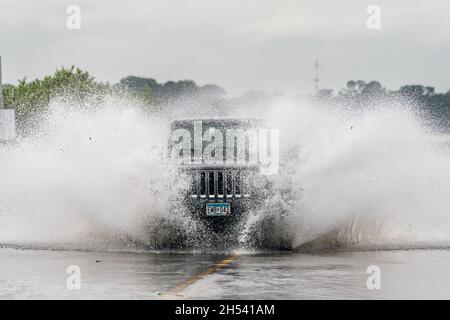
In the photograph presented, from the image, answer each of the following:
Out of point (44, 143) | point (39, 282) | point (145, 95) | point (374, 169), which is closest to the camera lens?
point (39, 282)

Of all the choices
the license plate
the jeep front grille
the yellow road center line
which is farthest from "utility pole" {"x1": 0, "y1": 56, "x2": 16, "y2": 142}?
the yellow road center line

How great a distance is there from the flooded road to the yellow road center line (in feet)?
0.04

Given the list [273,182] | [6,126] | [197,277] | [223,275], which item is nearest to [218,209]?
[273,182]

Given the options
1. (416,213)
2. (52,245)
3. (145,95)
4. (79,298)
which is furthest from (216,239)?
(145,95)

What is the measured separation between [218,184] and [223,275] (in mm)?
5048

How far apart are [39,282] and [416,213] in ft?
32.9

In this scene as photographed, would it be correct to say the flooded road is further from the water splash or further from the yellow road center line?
the water splash

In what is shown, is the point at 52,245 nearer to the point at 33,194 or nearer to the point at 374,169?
the point at 33,194

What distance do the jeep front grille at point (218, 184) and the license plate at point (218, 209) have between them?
14 centimetres

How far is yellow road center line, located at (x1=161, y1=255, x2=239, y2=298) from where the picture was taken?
1345cm

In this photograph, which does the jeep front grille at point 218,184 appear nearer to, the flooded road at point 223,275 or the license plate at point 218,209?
the license plate at point 218,209

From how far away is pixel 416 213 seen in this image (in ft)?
75.0

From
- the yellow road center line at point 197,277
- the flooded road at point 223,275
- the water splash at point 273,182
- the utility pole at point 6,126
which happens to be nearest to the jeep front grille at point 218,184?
the water splash at point 273,182

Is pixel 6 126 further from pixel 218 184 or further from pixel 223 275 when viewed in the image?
pixel 223 275
